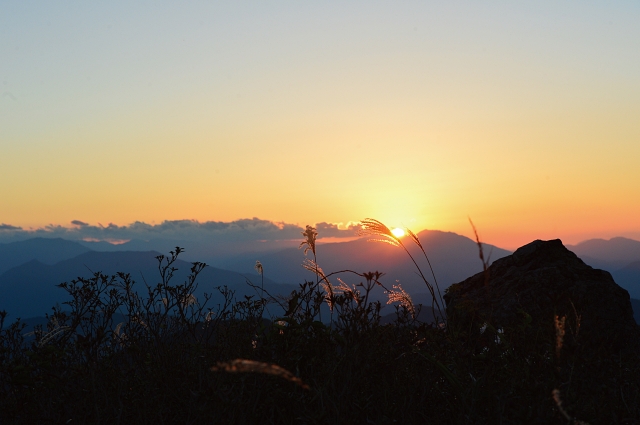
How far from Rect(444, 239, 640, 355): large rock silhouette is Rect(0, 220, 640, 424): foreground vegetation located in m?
1.57

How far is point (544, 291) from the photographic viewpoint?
6.84m

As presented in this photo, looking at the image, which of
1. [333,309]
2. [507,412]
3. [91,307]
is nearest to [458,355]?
[507,412]

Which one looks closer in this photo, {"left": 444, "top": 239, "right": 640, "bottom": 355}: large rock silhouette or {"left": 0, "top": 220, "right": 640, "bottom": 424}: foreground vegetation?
{"left": 0, "top": 220, "right": 640, "bottom": 424}: foreground vegetation

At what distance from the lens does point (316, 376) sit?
3889 mm

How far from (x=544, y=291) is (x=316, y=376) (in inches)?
171

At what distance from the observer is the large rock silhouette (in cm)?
654

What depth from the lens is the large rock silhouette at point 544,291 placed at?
258 inches

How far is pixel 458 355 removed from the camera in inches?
151

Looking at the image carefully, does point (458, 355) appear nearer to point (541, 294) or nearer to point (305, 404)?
point (305, 404)

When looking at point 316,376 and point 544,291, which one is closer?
point 316,376

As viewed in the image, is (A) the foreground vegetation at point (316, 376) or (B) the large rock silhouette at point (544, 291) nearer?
(A) the foreground vegetation at point (316, 376)

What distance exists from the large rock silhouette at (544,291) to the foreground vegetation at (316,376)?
1.57 meters

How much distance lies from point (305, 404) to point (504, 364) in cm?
179

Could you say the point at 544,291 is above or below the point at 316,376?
above
